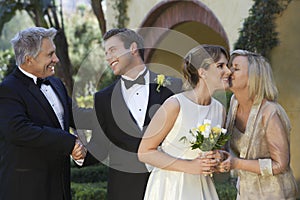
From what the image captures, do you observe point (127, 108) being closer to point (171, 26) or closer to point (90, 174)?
point (90, 174)

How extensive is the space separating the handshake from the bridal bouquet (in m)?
1.01

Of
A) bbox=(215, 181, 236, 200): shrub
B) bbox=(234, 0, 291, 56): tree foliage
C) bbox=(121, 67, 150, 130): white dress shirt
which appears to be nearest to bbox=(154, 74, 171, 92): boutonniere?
bbox=(121, 67, 150, 130): white dress shirt

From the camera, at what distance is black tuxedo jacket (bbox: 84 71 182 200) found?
14.1 feet

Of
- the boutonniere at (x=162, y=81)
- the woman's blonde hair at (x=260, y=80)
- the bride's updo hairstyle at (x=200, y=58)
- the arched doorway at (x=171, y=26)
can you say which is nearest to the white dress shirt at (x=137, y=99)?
the boutonniere at (x=162, y=81)

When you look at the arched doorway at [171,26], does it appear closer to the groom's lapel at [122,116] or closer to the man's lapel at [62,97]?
the man's lapel at [62,97]

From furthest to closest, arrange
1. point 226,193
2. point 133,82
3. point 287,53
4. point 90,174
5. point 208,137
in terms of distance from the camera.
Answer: point 90,174
point 287,53
point 226,193
point 133,82
point 208,137

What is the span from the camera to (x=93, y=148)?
455 cm

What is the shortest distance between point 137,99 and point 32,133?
0.80m

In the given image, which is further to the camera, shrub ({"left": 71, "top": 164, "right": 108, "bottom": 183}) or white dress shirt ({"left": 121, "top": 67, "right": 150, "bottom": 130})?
shrub ({"left": 71, "top": 164, "right": 108, "bottom": 183})

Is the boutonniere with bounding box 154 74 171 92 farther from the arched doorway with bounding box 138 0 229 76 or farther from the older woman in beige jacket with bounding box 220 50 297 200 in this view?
the arched doorway with bounding box 138 0 229 76

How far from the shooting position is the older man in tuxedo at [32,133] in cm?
415

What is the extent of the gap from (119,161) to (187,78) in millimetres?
893

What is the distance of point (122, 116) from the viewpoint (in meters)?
4.33

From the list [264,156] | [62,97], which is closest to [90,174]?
[62,97]
